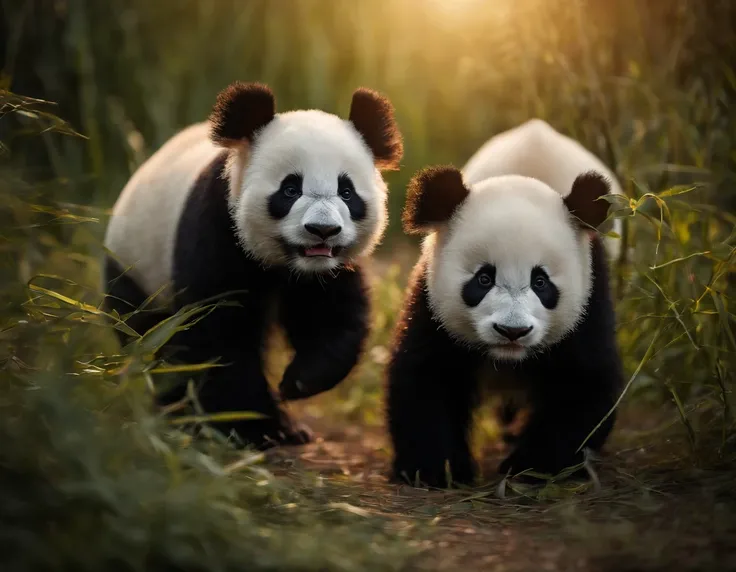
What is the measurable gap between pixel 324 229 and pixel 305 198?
0.57ft

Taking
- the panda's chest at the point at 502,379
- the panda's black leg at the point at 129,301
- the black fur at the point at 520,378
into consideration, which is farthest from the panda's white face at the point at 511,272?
the panda's black leg at the point at 129,301

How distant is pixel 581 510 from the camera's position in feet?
10.5

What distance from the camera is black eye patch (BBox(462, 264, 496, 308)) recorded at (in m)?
3.42

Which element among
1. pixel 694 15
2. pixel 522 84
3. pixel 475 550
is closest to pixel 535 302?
pixel 475 550

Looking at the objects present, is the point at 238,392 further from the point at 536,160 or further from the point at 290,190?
the point at 536,160

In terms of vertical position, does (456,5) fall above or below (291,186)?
above

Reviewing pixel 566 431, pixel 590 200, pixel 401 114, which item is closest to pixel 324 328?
pixel 566 431

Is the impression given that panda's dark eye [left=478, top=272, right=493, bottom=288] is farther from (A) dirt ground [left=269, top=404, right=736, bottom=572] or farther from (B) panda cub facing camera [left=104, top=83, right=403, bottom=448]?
Answer: (A) dirt ground [left=269, top=404, right=736, bottom=572]

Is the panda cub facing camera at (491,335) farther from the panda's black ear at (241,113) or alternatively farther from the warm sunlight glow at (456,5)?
the warm sunlight glow at (456,5)

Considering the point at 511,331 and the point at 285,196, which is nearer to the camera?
the point at 511,331

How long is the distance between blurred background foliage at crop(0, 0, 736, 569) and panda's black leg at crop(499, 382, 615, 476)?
27cm

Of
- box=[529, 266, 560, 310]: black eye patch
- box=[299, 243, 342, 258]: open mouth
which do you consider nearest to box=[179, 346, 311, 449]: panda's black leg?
box=[299, 243, 342, 258]: open mouth

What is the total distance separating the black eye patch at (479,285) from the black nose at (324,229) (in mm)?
529

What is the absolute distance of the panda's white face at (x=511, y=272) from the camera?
3346mm
